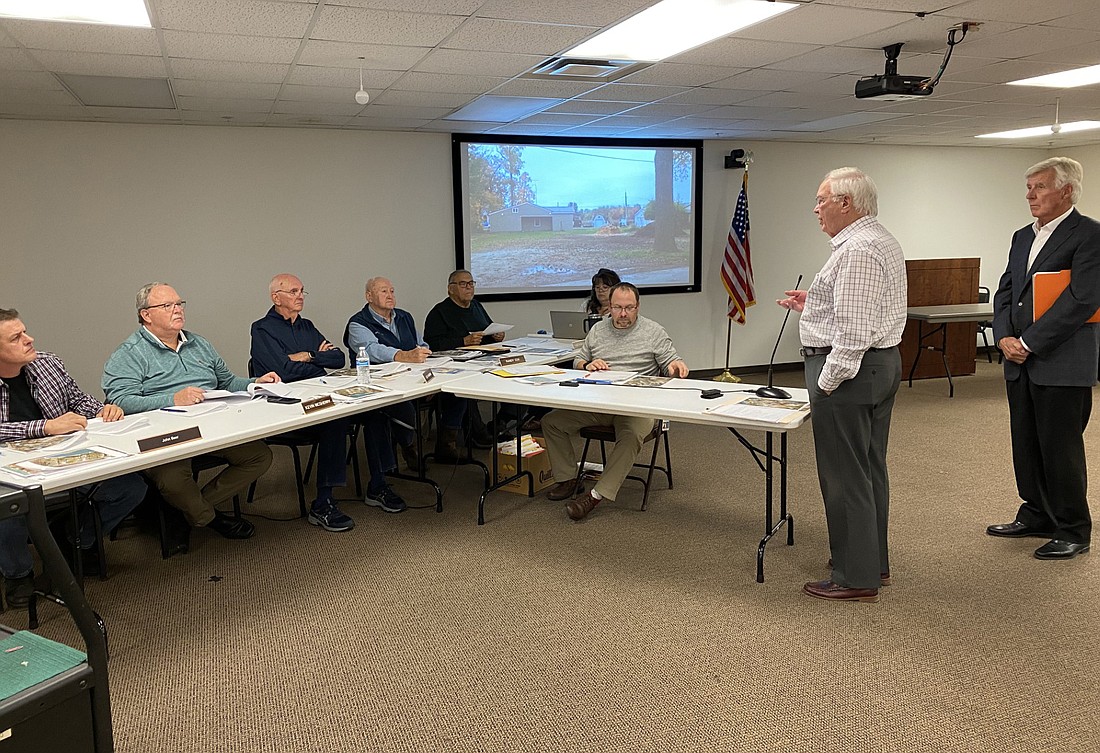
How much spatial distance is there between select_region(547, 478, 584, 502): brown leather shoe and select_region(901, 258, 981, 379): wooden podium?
194 inches

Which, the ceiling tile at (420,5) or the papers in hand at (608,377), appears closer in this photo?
A: the ceiling tile at (420,5)

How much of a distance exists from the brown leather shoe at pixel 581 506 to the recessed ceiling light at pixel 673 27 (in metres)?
2.29

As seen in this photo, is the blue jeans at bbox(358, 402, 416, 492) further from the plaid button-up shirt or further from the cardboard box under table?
the plaid button-up shirt

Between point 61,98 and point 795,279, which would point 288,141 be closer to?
point 61,98

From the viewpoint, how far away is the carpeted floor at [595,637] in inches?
94.3

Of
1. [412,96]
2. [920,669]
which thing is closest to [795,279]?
[412,96]

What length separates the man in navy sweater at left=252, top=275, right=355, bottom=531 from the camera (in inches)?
164

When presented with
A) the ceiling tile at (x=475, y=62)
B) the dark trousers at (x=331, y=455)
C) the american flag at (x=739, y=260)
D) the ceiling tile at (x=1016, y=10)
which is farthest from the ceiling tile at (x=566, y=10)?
the american flag at (x=739, y=260)

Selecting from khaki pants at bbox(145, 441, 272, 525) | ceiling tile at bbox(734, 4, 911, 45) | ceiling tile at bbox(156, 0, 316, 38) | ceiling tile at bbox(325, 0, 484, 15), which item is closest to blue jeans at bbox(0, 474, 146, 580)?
khaki pants at bbox(145, 441, 272, 525)

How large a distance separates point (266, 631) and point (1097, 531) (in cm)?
384

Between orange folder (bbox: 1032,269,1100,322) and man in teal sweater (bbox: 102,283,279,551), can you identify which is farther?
man in teal sweater (bbox: 102,283,279,551)

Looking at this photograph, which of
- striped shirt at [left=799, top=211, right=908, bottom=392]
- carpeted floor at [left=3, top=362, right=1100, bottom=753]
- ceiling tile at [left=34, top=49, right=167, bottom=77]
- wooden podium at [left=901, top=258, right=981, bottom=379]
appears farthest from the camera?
wooden podium at [left=901, top=258, right=981, bottom=379]

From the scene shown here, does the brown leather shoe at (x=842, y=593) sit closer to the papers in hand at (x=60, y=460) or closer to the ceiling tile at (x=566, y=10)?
the ceiling tile at (x=566, y=10)

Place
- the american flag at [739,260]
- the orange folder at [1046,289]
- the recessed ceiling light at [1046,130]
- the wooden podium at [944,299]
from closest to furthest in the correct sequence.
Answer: the orange folder at [1046,289] → the recessed ceiling light at [1046,130] → the american flag at [739,260] → the wooden podium at [944,299]
